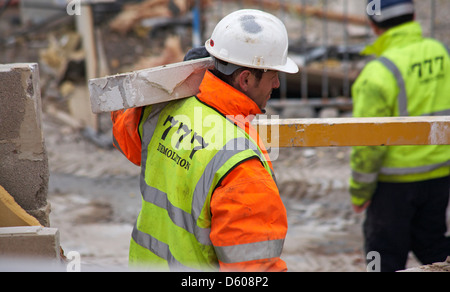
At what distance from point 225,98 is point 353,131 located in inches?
27.4

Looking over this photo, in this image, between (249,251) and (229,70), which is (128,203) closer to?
(229,70)

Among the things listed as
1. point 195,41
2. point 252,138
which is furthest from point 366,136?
point 195,41

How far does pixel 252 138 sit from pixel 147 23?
7.22m

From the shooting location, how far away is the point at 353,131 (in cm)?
266

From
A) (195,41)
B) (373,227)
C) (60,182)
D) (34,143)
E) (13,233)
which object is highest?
(34,143)

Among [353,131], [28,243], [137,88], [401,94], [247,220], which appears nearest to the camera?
[247,220]

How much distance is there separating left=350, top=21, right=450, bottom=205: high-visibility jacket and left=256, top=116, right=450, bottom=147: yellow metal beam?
1.39 metres

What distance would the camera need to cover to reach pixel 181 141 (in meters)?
2.33

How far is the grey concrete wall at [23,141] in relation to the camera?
2.41m

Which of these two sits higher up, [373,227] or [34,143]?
[34,143]

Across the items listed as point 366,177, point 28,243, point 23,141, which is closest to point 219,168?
point 28,243

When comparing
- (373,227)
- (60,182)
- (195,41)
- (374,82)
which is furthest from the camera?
(195,41)

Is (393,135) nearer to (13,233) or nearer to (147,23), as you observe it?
(13,233)
